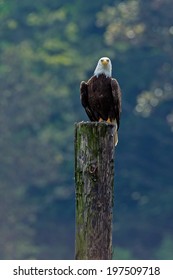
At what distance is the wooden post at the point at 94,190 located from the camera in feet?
30.3

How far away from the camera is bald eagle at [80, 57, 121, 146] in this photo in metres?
12.2

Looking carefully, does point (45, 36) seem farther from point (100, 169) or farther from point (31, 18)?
point (100, 169)

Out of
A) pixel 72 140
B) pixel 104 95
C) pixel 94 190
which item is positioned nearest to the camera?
pixel 94 190

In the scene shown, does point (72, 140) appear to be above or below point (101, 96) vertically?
above

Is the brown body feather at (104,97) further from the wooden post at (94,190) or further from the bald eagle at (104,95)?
the wooden post at (94,190)

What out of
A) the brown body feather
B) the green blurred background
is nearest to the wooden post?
the brown body feather

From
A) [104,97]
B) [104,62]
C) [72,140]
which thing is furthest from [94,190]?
[72,140]

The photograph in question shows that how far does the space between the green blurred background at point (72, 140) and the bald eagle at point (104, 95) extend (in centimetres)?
2437

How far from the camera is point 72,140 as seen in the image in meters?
37.8

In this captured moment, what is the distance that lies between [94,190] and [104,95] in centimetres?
300

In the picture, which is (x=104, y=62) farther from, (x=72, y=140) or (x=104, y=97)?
(x=72, y=140)

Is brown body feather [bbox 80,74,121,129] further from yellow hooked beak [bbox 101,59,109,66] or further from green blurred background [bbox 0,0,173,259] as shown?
green blurred background [bbox 0,0,173,259]

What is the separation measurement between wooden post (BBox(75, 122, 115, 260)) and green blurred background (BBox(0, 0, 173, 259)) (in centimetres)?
2723
